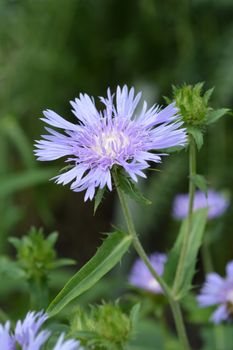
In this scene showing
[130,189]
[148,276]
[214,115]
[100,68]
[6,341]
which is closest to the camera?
[6,341]

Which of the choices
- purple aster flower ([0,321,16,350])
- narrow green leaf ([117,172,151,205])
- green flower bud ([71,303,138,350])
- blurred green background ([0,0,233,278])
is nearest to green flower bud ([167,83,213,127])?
narrow green leaf ([117,172,151,205])

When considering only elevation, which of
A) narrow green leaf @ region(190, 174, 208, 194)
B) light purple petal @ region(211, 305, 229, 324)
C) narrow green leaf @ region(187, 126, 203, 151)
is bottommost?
light purple petal @ region(211, 305, 229, 324)

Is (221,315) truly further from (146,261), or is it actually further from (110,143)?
(110,143)

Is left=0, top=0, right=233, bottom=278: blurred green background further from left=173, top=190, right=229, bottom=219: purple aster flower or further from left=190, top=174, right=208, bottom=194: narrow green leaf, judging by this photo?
left=190, top=174, right=208, bottom=194: narrow green leaf

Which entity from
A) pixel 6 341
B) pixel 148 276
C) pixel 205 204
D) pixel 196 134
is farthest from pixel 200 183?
pixel 205 204

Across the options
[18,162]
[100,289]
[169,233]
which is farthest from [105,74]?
[100,289]

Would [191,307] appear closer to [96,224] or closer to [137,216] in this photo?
[137,216]

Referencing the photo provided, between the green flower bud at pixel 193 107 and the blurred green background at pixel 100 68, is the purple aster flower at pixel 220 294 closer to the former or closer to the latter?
the green flower bud at pixel 193 107
